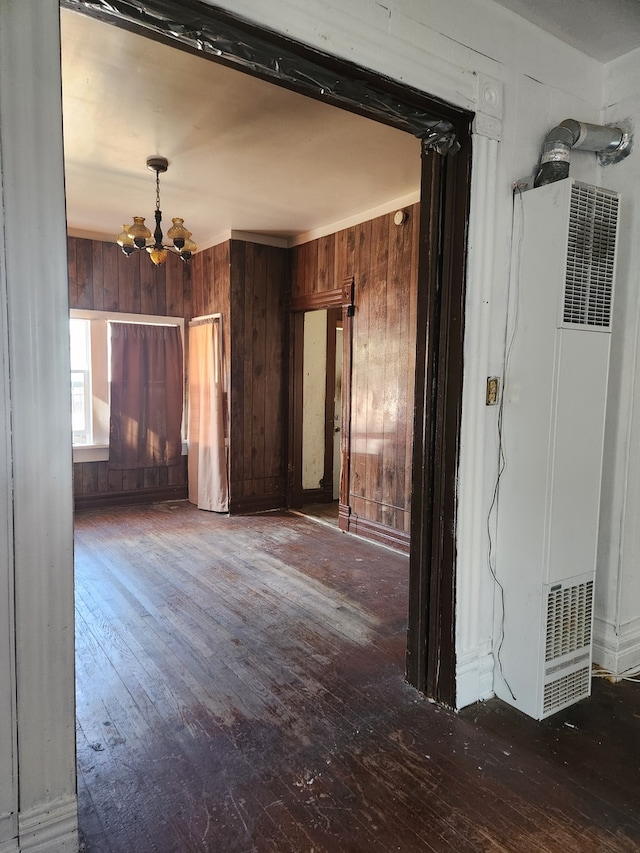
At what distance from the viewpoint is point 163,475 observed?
6047 millimetres

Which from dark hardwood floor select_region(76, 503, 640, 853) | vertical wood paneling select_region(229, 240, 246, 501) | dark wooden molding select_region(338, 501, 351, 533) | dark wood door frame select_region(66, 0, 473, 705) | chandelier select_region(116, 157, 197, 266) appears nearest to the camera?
dark hardwood floor select_region(76, 503, 640, 853)

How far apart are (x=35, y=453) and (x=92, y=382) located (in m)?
4.59

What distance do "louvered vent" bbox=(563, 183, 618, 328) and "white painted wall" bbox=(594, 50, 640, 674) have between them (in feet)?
1.20

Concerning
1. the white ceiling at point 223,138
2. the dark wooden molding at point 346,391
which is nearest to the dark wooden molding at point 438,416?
the white ceiling at point 223,138

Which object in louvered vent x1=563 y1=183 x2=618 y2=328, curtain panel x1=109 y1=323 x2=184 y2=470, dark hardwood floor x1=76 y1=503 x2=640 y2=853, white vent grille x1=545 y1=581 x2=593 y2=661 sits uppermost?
louvered vent x1=563 y1=183 x2=618 y2=328

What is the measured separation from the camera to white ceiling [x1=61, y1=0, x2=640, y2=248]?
229 centimetres

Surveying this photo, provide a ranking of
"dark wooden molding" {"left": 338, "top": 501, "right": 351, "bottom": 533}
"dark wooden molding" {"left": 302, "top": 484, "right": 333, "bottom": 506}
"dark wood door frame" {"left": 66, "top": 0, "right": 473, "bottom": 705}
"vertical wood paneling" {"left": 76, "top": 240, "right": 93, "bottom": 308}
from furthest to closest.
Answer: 1. "dark wooden molding" {"left": 302, "top": 484, "right": 333, "bottom": 506}
2. "vertical wood paneling" {"left": 76, "top": 240, "right": 93, "bottom": 308}
3. "dark wooden molding" {"left": 338, "top": 501, "right": 351, "bottom": 533}
4. "dark wood door frame" {"left": 66, "top": 0, "right": 473, "bottom": 705}

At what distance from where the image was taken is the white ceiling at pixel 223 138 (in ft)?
7.50

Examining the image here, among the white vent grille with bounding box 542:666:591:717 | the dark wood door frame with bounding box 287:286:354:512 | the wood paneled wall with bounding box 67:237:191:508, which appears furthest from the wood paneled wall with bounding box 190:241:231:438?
the white vent grille with bounding box 542:666:591:717

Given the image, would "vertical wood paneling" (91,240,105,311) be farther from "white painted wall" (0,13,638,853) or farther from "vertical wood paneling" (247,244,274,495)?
"white painted wall" (0,13,638,853)

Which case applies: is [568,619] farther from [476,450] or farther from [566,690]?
[476,450]

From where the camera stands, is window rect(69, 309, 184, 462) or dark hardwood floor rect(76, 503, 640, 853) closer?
dark hardwood floor rect(76, 503, 640, 853)

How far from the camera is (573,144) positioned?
7.23 ft

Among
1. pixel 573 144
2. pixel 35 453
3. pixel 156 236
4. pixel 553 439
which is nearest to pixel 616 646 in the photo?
pixel 553 439
